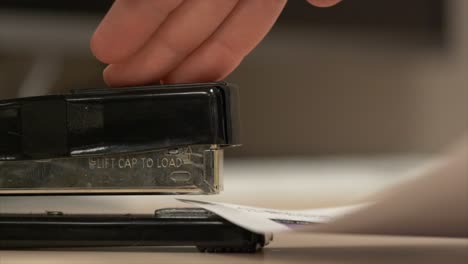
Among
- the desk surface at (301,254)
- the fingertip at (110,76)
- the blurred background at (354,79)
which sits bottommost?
the desk surface at (301,254)

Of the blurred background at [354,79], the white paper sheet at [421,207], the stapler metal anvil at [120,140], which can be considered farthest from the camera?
the blurred background at [354,79]

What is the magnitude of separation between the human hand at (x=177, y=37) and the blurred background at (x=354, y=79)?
148 cm

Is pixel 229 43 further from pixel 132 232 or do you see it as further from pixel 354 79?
pixel 354 79

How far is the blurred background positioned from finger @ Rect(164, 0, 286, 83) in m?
1.47

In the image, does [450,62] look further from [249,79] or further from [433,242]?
[433,242]

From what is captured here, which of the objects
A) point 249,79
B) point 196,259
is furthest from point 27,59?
point 196,259

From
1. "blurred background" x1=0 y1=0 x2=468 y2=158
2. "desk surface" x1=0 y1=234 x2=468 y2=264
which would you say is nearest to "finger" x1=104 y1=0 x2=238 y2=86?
"desk surface" x1=0 y1=234 x2=468 y2=264

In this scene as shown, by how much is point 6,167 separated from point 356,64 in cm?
187

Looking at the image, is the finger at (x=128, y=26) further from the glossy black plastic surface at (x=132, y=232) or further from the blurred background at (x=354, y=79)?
the blurred background at (x=354, y=79)

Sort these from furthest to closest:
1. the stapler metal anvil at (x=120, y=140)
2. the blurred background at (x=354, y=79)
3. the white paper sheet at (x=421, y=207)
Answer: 1. the blurred background at (x=354, y=79)
2. the stapler metal anvil at (x=120, y=140)
3. the white paper sheet at (x=421, y=207)

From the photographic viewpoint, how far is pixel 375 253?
16.4 inches

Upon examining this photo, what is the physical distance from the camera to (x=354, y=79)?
231 cm

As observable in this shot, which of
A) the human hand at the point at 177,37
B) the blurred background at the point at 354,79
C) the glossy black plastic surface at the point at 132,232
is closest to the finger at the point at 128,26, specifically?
the human hand at the point at 177,37

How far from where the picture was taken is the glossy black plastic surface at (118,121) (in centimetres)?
45
